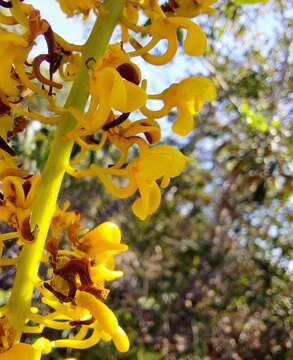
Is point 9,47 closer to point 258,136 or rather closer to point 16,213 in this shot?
point 16,213

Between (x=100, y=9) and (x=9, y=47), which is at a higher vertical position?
(x=100, y=9)

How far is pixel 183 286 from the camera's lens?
271 inches

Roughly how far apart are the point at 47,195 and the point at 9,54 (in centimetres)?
41

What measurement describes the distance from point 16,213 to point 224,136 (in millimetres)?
6095

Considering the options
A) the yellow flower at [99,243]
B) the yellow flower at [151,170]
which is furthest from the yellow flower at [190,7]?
the yellow flower at [99,243]

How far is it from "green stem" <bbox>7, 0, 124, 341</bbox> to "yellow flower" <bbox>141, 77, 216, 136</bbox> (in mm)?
230

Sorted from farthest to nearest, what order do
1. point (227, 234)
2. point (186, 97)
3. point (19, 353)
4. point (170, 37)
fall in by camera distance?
point (227, 234) < point (186, 97) < point (170, 37) < point (19, 353)

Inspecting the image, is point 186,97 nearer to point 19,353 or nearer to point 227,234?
point 19,353

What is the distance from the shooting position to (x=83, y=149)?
187cm

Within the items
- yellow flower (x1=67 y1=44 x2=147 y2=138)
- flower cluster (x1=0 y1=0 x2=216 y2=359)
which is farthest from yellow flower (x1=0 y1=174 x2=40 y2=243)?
yellow flower (x1=67 y1=44 x2=147 y2=138)

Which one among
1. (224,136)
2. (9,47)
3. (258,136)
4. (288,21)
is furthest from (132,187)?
(224,136)

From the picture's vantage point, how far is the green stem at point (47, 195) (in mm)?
1733

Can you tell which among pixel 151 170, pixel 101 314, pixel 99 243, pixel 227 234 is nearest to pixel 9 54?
pixel 151 170


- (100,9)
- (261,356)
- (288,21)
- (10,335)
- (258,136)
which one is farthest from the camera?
(288,21)
